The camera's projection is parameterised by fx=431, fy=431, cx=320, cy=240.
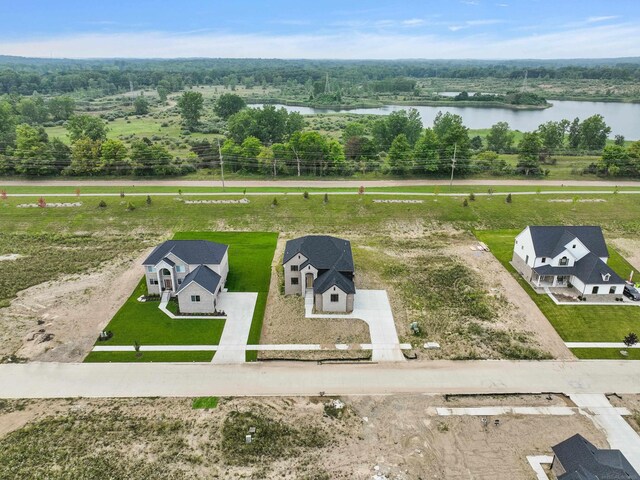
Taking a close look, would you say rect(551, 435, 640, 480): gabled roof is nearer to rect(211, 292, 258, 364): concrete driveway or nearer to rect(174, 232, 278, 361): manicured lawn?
rect(174, 232, 278, 361): manicured lawn

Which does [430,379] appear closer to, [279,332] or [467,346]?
[467,346]

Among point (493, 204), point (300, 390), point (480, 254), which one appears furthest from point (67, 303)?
point (493, 204)

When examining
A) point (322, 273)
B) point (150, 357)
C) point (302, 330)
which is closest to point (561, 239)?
point (322, 273)

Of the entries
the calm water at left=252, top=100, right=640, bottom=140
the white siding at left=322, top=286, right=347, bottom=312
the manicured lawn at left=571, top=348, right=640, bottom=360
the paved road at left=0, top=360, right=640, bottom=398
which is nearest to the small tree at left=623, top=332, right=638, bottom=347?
the manicured lawn at left=571, top=348, right=640, bottom=360

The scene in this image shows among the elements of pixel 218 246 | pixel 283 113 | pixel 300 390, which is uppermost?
pixel 283 113

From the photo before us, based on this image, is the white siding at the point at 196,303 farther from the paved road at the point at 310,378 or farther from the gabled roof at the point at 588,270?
the gabled roof at the point at 588,270

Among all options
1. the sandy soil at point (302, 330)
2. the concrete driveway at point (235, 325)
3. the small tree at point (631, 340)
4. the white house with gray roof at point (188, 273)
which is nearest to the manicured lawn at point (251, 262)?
the concrete driveway at point (235, 325)
